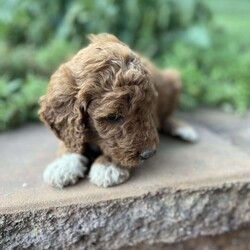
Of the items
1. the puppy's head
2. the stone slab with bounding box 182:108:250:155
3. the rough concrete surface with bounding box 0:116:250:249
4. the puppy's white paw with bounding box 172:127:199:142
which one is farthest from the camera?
the stone slab with bounding box 182:108:250:155

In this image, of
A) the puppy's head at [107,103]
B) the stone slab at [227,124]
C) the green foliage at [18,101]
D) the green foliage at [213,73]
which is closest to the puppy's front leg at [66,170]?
the puppy's head at [107,103]

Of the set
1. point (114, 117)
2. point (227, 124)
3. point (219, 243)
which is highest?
point (114, 117)

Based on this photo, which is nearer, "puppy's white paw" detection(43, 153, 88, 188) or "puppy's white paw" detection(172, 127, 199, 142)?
"puppy's white paw" detection(43, 153, 88, 188)

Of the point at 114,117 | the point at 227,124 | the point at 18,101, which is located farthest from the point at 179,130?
the point at 18,101

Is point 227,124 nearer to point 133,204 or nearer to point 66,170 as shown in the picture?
point 133,204

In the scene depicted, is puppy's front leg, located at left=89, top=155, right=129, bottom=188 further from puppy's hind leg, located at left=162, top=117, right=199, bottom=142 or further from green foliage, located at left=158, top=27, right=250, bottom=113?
green foliage, located at left=158, top=27, right=250, bottom=113

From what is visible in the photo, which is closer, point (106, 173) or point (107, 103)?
point (107, 103)

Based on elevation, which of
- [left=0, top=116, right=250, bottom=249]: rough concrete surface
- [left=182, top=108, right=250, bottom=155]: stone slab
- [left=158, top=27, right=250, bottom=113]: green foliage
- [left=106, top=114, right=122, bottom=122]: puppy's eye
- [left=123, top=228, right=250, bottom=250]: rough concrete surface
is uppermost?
[left=106, top=114, right=122, bottom=122]: puppy's eye

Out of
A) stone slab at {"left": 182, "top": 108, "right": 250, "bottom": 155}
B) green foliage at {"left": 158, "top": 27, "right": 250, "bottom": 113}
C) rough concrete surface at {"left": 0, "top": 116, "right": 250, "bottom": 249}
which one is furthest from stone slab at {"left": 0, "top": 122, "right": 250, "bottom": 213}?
green foliage at {"left": 158, "top": 27, "right": 250, "bottom": 113}
